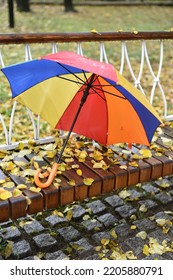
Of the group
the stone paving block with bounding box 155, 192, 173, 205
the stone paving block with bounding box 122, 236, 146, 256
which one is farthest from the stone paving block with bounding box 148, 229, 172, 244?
the stone paving block with bounding box 155, 192, 173, 205

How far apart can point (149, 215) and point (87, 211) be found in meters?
0.51

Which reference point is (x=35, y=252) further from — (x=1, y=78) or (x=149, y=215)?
(x=1, y=78)

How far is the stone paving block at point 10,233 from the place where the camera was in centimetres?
289

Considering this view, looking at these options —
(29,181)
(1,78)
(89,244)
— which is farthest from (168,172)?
(1,78)

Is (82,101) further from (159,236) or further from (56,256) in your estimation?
(159,236)

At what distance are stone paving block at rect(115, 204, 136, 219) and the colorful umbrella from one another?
810 millimetres

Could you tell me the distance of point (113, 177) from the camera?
101 inches

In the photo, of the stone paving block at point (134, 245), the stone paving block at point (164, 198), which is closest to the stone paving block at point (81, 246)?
the stone paving block at point (134, 245)

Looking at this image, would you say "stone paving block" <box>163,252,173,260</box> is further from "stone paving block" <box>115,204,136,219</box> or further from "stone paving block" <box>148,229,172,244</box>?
"stone paving block" <box>115,204,136,219</box>

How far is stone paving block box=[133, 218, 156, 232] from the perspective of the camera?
3.05m

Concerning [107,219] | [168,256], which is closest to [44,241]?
[107,219]

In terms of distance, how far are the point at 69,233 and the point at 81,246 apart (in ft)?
0.60

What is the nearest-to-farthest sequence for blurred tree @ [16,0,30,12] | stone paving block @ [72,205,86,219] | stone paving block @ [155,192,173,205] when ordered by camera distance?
stone paving block @ [72,205,86,219] < stone paving block @ [155,192,173,205] < blurred tree @ [16,0,30,12]

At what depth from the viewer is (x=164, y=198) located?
11.4 ft
